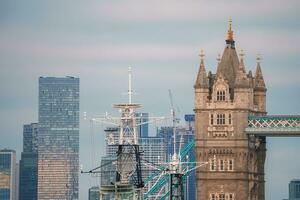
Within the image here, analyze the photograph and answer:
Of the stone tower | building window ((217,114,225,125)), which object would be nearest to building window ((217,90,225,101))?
the stone tower

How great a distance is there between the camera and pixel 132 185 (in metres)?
157

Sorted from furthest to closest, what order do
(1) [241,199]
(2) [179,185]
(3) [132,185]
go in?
(1) [241,199]
(2) [179,185]
(3) [132,185]

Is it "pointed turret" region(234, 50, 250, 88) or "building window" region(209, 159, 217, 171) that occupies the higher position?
"pointed turret" region(234, 50, 250, 88)

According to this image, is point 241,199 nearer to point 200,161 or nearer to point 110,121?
point 200,161

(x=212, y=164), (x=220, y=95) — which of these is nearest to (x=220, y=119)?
(x=220, y=95)

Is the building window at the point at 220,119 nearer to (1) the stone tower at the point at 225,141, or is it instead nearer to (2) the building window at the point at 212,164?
(1) the stone tower at the point at 225,141

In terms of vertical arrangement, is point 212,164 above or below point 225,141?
below

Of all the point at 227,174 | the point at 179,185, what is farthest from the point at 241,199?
the point at 179,185

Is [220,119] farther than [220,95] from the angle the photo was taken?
No

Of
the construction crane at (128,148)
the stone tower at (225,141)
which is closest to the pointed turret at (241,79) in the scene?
the stone tower at (225,141)

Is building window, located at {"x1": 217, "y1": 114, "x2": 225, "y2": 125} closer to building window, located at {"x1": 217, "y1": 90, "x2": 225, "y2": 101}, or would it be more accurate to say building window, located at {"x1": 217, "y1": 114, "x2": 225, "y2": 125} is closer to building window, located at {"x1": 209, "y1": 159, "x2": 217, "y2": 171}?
building window, located at {"x1": 217, "y1": 90, "x2": 225, "y2": 101}

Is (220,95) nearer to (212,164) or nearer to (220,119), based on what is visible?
(220,119)

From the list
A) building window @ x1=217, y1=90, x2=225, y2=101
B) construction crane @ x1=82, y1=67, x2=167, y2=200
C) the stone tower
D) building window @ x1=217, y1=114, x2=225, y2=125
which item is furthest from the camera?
building window @ x1=217, y1=90, x2=225, y2=101

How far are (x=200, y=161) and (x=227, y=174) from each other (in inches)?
124
